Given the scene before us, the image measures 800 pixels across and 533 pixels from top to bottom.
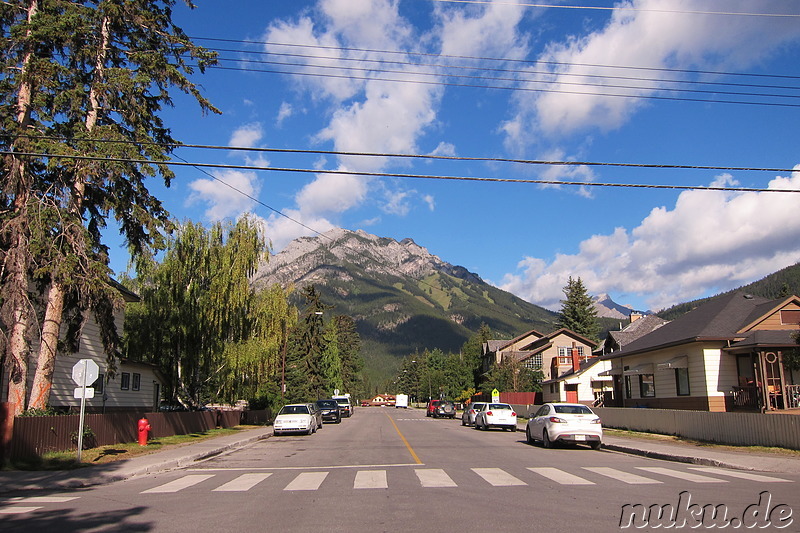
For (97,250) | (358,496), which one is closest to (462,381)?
(97,250)

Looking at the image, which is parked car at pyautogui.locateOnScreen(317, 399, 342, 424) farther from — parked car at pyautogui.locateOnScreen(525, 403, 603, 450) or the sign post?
the sign post

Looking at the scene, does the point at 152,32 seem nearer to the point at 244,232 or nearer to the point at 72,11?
the point at 72,11

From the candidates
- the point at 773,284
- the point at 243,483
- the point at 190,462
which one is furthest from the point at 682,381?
the point at 773,284

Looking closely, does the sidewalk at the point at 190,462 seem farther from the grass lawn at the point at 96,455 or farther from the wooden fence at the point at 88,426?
the wooden fence at the point at 88,426

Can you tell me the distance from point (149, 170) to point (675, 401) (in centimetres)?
2562

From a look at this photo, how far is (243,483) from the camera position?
12.9 meters

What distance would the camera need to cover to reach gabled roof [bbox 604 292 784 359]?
1074 inches

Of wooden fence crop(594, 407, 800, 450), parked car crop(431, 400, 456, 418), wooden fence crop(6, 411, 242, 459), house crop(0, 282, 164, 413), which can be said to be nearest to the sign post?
wooden fence crop(6, 411, 242, 459)

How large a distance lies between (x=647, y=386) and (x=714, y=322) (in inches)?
275

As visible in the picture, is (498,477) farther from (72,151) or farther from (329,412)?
(329,412)

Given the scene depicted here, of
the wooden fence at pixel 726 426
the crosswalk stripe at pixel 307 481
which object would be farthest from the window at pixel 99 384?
the wooden fence at pixel 726 426

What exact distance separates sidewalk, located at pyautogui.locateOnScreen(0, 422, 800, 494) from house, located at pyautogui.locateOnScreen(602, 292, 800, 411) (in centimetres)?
583

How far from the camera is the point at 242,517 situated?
348 inches

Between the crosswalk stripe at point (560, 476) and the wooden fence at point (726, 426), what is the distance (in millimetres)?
8184
